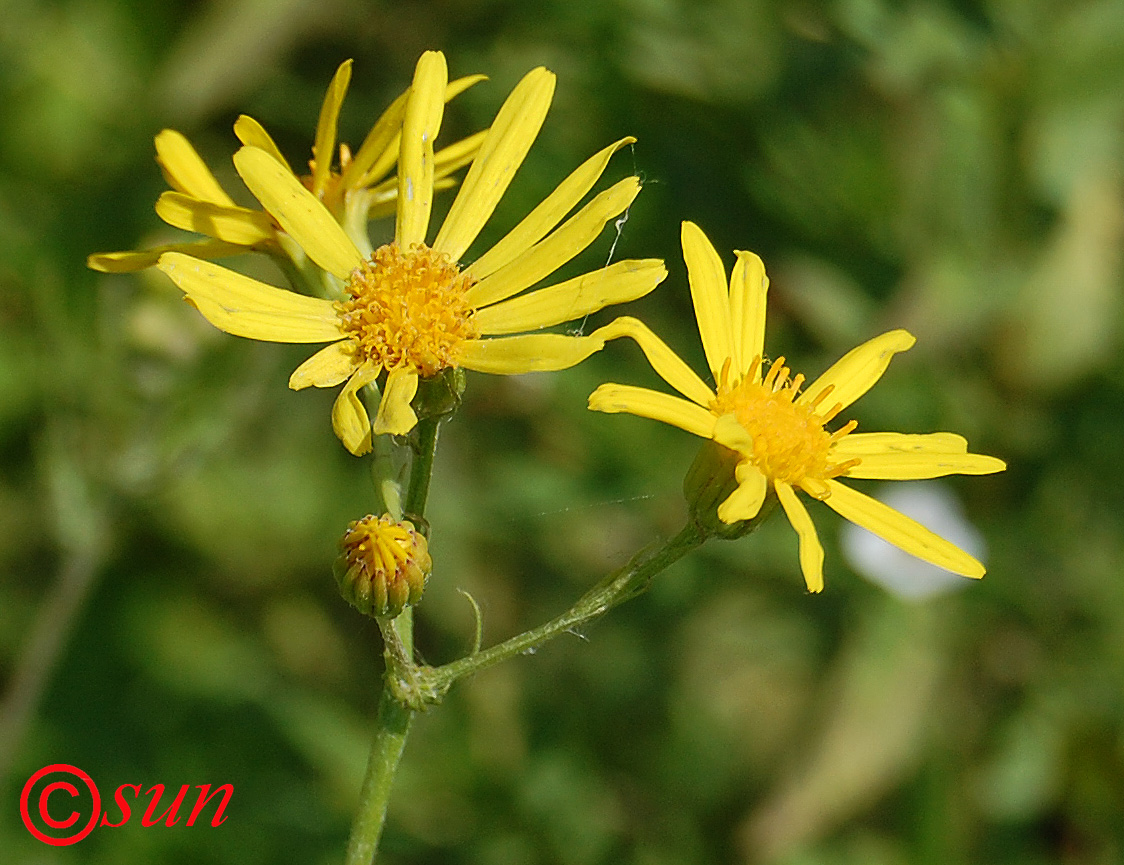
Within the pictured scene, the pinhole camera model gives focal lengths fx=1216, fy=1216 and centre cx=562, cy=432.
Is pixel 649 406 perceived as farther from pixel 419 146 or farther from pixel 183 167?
pixel 183 167

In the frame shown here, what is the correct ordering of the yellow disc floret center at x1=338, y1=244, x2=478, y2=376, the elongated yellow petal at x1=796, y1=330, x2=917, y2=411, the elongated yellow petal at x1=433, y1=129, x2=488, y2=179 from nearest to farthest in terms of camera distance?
the yellow disc floret center at x1=338, y1=244, x2=478, y2=376 < the elongated yellow petal at x1=796, y1=330, x2=917, y2=411 < the elongated yellow petal at x1=433, y1=129, x2=488, y2=179

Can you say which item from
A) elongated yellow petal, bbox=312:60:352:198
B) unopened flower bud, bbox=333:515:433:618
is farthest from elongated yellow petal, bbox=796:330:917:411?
elongated yellow petal, bbox=312:60:352:198

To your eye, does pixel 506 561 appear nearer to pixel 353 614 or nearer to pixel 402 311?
pixel 353 614

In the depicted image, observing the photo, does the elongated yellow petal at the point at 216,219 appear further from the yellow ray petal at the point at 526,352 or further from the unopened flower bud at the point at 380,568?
the unopened flower bud at the point at 380,568

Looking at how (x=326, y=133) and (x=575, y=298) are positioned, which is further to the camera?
(x=326, y=133)

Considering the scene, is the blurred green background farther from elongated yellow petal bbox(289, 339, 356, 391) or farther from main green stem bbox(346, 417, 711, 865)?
main green stem bbox(346, 417, 711, 865)

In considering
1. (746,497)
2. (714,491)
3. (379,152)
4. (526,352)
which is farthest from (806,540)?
(379,152)

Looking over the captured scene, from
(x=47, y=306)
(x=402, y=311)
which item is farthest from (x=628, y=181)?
(x=47, y=306)
